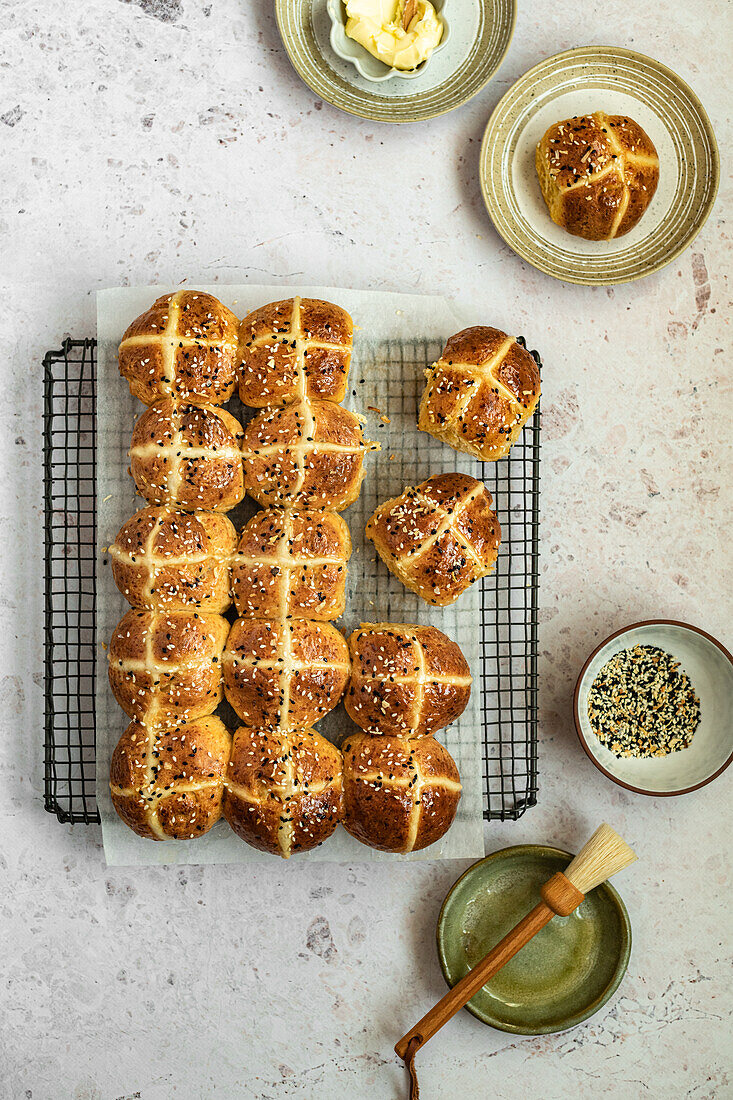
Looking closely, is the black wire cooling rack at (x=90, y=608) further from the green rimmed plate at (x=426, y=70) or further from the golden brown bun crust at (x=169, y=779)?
the green rimmed plate at (x=426, y=70)

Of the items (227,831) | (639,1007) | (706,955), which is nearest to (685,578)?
(706,955)

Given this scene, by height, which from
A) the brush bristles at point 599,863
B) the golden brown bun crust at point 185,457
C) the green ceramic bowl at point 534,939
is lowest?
the green ceramic bowl at point 534,939

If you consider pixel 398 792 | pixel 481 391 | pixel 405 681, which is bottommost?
pixel 398 792

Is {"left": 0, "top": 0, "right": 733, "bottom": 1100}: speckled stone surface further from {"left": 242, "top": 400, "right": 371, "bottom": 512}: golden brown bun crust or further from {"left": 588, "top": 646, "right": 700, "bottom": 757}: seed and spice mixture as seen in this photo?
{"left": 242, "top": 400, "right": 371, "bottom": 512}: golden brown bun crust

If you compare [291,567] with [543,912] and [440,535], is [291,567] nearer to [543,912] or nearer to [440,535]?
[440,535]

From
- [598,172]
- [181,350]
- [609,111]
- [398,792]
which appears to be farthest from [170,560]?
[609,111]

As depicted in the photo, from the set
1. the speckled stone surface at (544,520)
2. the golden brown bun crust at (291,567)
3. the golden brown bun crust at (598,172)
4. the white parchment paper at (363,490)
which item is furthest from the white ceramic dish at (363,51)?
the golden brown bun crust at (291,567)
